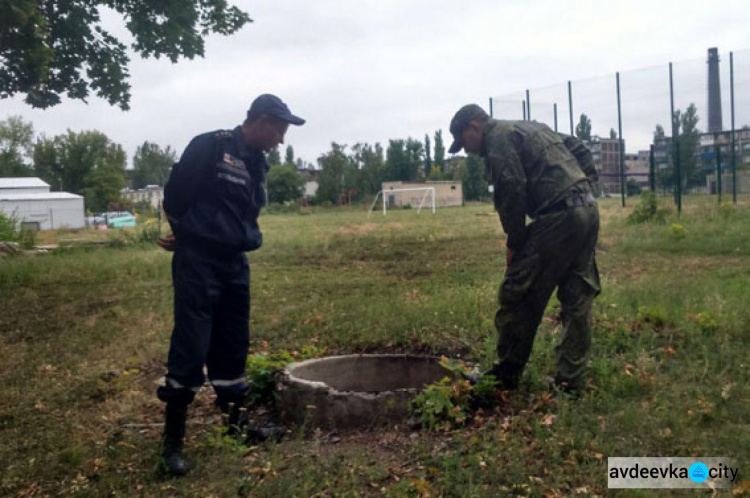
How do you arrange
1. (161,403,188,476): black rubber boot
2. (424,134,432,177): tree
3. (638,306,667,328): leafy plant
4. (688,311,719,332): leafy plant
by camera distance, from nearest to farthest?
(161,403,188,476): black rubber boot
(688,311,719,332): leafy plant
(638,306,667,328): leafy plant
(424,134,432,177): tree

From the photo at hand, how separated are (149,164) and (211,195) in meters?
98.1

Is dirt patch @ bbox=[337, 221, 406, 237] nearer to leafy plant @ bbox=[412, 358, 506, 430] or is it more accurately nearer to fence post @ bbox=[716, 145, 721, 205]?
fence post @ bbox=[716, 145, 721, 205]

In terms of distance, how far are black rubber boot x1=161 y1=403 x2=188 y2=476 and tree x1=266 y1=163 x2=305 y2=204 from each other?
59682 millimetres

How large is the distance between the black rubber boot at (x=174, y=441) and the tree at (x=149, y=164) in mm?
89627

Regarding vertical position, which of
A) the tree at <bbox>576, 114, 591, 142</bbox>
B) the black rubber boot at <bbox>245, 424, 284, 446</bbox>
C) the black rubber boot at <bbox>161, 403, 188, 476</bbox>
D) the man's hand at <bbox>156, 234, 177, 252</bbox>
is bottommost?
the black rubber boot at <bbox>245, 424, 284, 446</bbox>

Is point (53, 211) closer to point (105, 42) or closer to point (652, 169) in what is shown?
point (105, 42)

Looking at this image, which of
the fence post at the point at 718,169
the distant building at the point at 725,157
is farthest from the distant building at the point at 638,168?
the fence post at the point at 718,169

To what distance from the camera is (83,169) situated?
62812 millimetres

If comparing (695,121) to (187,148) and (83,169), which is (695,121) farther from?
(83,169)

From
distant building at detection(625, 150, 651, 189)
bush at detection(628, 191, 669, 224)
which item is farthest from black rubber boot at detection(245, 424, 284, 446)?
distant building at detection(625, 150, 651, 189)

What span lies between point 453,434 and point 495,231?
1291 cm

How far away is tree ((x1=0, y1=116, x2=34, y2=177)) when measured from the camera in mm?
67562

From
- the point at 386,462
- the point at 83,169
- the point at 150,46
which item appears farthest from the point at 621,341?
the point at 83,169

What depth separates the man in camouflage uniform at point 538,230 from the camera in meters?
4.00
